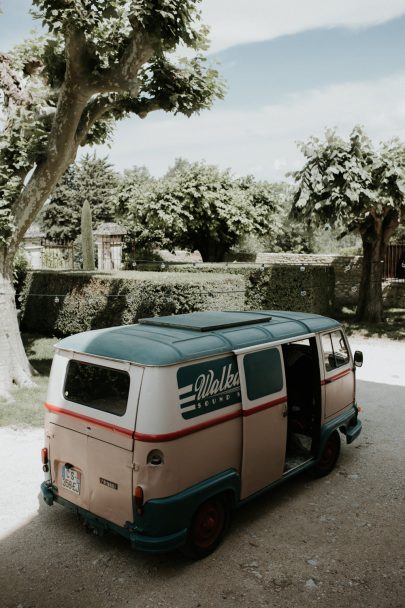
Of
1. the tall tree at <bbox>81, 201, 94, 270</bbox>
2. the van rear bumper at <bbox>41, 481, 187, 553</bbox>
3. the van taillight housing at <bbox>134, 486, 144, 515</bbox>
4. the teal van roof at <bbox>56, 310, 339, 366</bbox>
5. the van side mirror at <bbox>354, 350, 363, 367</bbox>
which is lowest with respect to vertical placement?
the van rear bumper at <bbox>41, 481, 187, 553</bbox>

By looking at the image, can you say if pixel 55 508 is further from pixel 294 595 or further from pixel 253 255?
pixel 253 255

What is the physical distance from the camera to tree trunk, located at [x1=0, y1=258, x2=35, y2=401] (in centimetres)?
960

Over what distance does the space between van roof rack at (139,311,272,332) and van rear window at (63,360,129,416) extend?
37.8 inches

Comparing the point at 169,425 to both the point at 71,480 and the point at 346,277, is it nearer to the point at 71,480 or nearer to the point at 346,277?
the point at 71,480

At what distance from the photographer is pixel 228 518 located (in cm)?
479

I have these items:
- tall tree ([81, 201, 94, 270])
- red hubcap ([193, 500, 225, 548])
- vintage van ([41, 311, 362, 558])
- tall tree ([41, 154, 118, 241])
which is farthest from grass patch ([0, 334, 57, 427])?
tall tree ([41, 154, 118, 241])

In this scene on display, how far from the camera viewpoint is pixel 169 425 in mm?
4117

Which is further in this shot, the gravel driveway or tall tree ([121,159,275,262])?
tall tree ([121,159,275,262])

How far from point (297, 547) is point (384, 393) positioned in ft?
20.1

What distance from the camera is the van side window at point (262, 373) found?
492cm

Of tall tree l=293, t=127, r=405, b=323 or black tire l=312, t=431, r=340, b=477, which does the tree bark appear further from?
black tire l=312, t=431, r=340, b=477

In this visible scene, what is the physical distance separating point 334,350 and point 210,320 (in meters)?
1.91

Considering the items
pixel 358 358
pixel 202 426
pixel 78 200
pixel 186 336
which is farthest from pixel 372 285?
pixel 78 200

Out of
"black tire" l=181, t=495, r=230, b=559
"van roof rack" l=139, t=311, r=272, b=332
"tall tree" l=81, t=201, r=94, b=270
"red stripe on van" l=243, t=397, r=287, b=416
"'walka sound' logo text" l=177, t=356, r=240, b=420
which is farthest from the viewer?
"tall tree" l=81, t=201, r=94, b=270
